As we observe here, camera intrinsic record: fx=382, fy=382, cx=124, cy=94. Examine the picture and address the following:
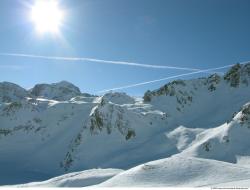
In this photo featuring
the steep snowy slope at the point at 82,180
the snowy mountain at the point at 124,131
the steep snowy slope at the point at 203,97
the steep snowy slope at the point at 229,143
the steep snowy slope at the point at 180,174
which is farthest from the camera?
the steep snowy slope at the point at 203,97

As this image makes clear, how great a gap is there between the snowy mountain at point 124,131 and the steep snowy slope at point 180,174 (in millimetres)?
3548

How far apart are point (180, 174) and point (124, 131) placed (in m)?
69.9

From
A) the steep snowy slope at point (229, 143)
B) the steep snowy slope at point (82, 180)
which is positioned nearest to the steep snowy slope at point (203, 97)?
the steep snowy slope at point (229, 143)

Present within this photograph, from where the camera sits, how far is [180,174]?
47.1m

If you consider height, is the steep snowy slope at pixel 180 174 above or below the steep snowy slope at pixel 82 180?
above

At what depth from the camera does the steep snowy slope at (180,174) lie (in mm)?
43844

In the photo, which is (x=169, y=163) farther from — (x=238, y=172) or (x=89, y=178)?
(x=89, y=178)

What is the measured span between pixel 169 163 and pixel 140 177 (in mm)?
5972

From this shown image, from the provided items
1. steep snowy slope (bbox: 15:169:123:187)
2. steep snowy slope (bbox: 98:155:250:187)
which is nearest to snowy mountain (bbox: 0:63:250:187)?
steep snowy slope (bbox: 15:169:123:187)

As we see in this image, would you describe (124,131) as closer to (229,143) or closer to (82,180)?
(229,143)

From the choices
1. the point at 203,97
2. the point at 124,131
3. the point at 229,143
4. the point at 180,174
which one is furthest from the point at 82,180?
the point at 203,97

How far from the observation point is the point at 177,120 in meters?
126

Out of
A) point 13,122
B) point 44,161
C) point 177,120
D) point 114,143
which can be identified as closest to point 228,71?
point 177,120

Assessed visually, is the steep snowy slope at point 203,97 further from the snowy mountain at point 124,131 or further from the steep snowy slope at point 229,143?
the steep snowy slope at point 229,143
